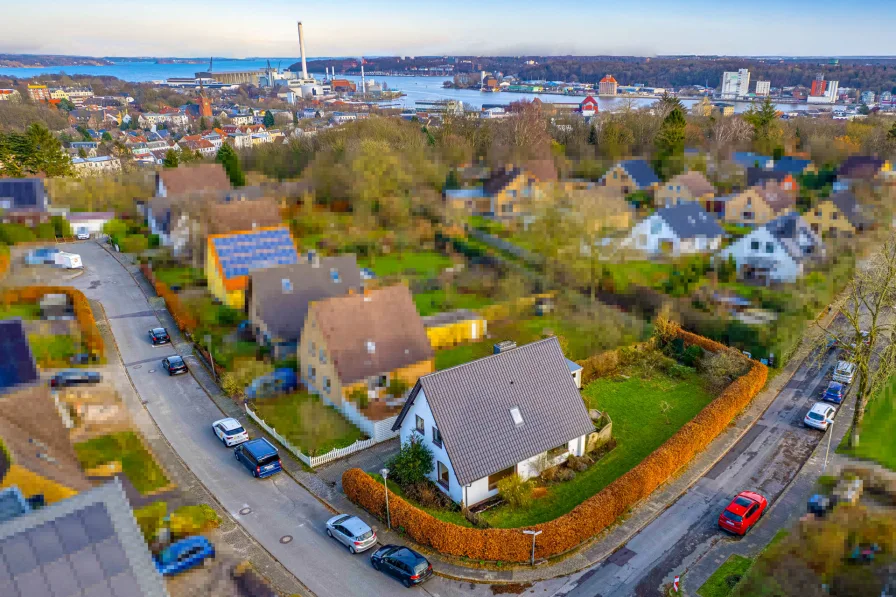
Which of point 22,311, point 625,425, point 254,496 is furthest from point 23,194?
point 625,425

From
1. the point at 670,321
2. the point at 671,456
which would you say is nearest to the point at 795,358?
A: the point at 670,321

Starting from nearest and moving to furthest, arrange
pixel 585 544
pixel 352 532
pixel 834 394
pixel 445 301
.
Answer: pixel 352 532 < pixel 585 544 < pixel 834 394 < pixel 445 301

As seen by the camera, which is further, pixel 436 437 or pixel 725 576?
pixel 436 437

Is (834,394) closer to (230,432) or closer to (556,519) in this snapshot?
(556,519)

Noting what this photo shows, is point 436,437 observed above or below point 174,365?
above

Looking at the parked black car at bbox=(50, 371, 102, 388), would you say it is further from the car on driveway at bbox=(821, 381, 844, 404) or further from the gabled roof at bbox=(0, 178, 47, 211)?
the car on driveway at bbox=(821, 381, 844, 404)
